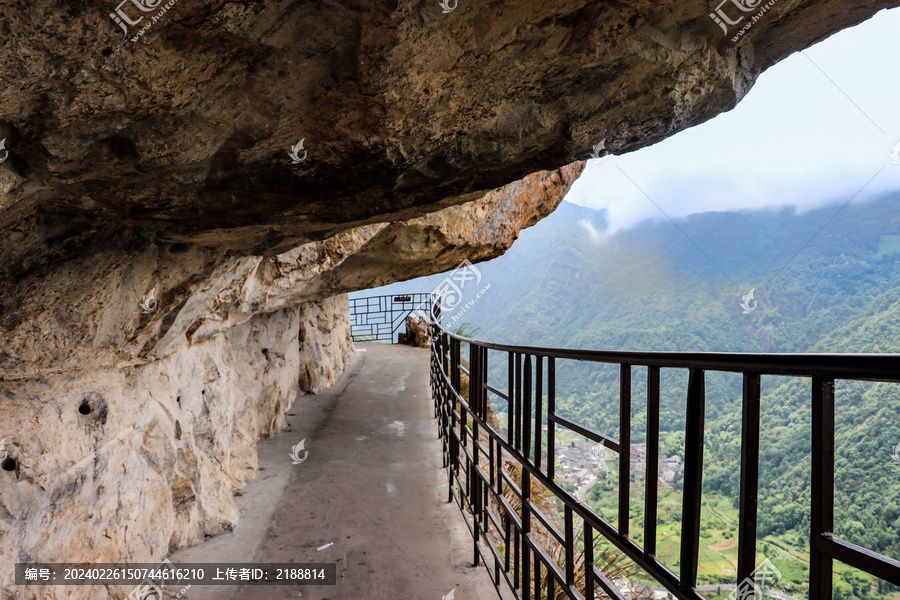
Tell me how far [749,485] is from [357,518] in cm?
330

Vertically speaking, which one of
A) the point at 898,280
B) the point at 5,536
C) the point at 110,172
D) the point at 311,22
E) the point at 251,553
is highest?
the point at 311,22

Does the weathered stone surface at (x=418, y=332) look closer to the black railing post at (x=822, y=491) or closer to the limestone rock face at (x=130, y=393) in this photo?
the limestone rock face at (x=130, y=393)

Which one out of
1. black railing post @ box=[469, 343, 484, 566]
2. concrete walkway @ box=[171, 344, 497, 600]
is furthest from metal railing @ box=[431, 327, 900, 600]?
concrete walkway @ box=[171, 344, 497, 600]

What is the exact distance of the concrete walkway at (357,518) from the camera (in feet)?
8.78

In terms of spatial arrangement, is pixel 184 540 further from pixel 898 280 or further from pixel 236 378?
pixel 898 280

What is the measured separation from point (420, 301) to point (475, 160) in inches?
494

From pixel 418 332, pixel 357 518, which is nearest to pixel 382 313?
pixel 418 332

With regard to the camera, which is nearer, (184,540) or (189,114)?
(189,114)

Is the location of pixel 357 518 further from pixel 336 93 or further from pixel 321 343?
pixel 321 343

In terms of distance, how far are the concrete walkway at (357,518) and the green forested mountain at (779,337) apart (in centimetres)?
122

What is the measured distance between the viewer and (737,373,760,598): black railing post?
28.2 inches

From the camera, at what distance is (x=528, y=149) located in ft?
5.43

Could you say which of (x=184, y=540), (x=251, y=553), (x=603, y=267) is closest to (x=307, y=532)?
(x=251, y=553)

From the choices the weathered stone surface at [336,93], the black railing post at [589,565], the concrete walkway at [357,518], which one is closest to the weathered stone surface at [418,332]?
the concrete walkway at [357,518]
